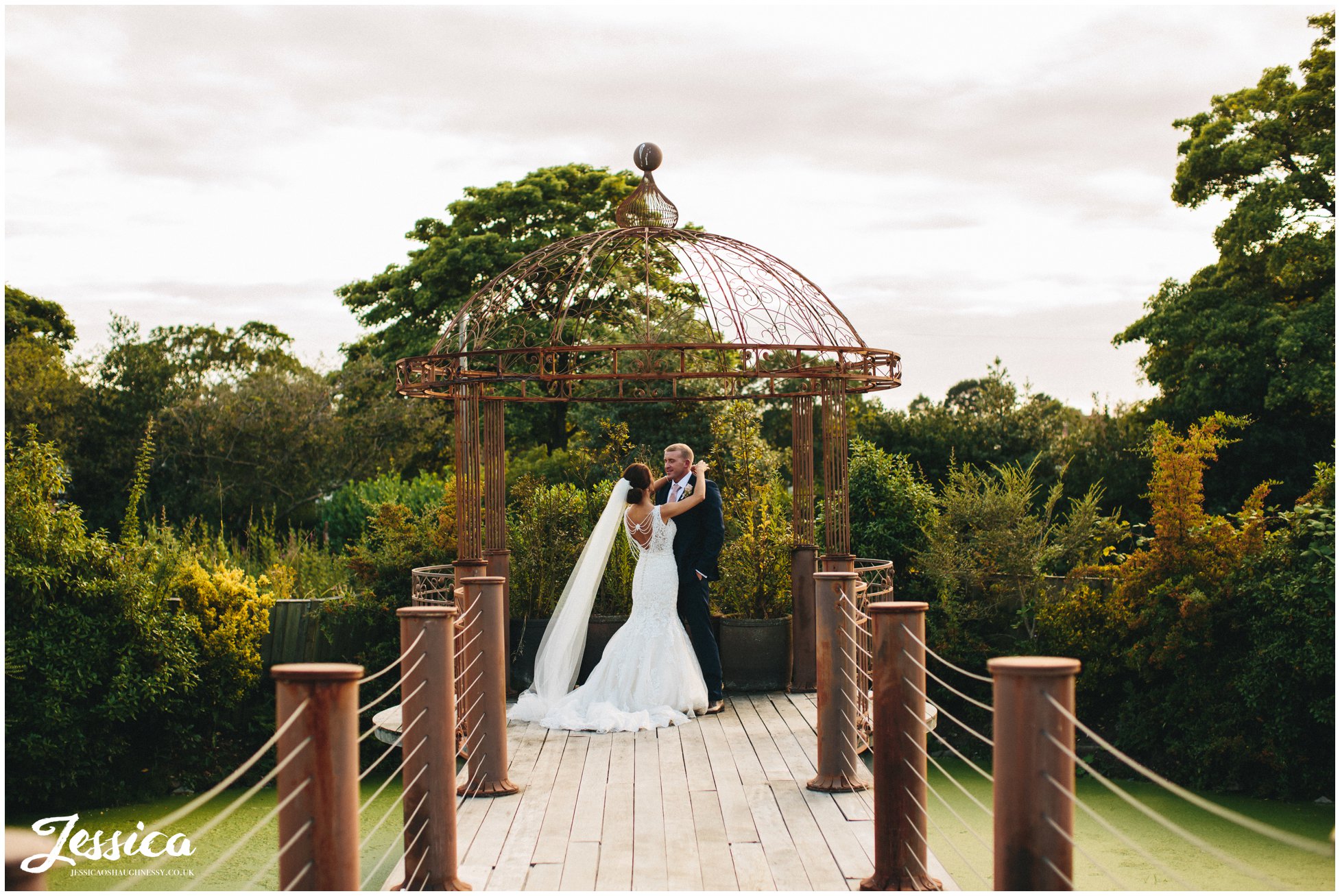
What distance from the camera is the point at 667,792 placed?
539cm

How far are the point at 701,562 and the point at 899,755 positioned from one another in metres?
3.36

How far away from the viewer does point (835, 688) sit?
519 cm

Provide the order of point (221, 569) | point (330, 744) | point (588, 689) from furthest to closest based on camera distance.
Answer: point (221, 569) < point (588, 689) < point (330, 744)

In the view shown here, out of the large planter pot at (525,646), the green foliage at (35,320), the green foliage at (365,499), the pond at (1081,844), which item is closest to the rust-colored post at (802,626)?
the pond at (1081,844)

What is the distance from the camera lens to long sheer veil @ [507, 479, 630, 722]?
23.6 ft

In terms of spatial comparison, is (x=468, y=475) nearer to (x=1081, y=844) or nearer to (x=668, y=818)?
(x=668, y=818)

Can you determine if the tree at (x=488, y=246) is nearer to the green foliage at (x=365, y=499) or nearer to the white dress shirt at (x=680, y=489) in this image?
the green foliage at (x=365, y=499)

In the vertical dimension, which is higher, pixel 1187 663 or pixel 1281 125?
pixel 1281 125

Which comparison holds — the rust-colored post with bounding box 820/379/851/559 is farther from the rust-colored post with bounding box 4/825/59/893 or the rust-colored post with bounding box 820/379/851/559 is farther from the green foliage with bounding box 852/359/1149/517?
the green foliage with bounding box 852/359/1149/517

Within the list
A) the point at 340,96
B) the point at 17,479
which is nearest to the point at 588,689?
the point at 17,479

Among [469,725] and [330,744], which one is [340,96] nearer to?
[469,725]

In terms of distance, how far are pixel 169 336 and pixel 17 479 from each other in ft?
48.3

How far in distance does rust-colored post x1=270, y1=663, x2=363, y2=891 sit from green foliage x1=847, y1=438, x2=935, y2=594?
24.9 feet

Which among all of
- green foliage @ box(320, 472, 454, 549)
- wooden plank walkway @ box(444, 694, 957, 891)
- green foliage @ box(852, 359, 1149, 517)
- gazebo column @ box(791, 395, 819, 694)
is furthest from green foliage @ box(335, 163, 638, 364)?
wooden plank walkway @ box(444, 694, 957, 891)
